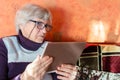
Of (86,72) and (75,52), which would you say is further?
(86,72)

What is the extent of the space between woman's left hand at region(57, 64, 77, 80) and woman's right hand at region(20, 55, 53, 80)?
16cm

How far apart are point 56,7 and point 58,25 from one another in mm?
125

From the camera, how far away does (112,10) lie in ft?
6.06

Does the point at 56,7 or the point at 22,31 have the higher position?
the point at 56,7

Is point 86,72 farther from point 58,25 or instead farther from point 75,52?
point 58,25

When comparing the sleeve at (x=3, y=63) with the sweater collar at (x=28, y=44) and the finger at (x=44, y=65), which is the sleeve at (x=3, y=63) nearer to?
the sweater collar at (x=28, y=44)

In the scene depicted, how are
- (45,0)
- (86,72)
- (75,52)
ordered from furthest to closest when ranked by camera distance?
(45,0) < (86,72) < (75,52)

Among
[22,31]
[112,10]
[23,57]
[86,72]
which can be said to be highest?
[112,10]

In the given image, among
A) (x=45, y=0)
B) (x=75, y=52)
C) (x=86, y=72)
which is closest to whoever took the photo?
(x=75, y=52)

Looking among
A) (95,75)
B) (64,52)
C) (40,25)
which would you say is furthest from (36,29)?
(95,75)

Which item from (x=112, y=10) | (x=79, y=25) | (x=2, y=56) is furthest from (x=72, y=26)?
(x=2, y=56)

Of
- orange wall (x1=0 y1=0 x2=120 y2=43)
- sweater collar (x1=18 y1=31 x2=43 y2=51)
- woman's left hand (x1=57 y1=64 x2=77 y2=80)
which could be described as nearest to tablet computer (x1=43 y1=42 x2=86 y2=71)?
woman's left hand (x1=57 y1=64 x2=77 y2=80)

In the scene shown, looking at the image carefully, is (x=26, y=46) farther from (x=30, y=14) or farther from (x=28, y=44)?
(x=30, y=14)

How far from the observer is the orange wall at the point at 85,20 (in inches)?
70.9
